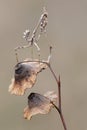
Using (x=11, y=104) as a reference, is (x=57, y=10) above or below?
above

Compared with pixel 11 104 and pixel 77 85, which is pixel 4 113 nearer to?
pixel 11 104

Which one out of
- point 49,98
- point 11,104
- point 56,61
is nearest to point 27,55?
point 56,61

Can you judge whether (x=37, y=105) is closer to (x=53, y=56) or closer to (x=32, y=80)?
(x=32, y=80)

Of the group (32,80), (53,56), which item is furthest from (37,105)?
(53,56)

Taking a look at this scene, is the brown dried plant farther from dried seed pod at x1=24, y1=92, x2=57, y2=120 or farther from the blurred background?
the blurred background

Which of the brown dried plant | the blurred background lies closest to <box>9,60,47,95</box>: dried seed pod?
the brown dried plant

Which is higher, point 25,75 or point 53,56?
point 25,75
